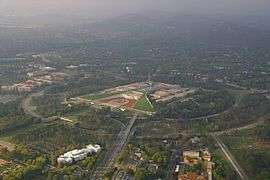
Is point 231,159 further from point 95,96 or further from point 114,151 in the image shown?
point 95,96

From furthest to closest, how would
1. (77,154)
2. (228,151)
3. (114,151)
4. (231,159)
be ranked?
(228,151) < (114,151) < (231,159) < (77,154)

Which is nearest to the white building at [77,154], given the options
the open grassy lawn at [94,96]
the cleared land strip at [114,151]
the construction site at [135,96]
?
the cleared land strip at [114,151]

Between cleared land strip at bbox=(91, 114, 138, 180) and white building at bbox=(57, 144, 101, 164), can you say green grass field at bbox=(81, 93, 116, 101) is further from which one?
white building at bbox=(57, 144, 101, 164)

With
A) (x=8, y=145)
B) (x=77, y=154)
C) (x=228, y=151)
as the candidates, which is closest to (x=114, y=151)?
(x=77, y=154)

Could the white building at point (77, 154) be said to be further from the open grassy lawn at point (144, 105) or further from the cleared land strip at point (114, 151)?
the open grassy lawn at point (144, 105)

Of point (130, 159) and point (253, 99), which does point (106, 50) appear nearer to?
point (253, 99)

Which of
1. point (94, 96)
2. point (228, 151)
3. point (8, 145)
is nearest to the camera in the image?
point (228, 151)
